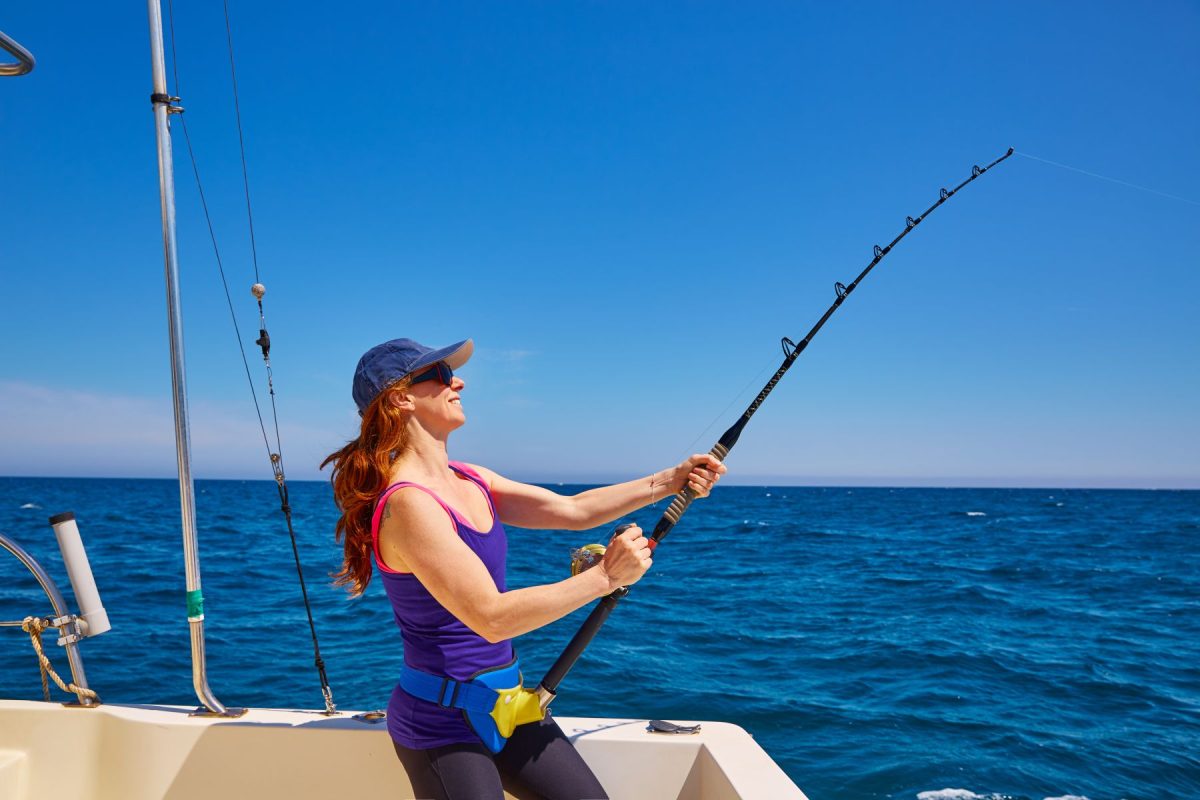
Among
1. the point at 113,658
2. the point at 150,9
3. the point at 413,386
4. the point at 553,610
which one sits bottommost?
the point at 113,658

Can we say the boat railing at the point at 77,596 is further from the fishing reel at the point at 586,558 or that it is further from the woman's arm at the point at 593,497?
the fishing reel at the point at 586,558

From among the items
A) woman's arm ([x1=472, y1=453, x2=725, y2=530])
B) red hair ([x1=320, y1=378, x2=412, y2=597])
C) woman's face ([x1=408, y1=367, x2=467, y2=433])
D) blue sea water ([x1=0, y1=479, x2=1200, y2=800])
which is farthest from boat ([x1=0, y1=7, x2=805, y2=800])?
blue sea water ([x1=0, y1=479, x2=1200, y2=800])

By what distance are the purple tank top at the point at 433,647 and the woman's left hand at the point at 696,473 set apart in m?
0.61

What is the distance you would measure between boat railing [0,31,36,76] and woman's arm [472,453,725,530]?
1730 millimetres

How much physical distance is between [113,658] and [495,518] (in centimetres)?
799

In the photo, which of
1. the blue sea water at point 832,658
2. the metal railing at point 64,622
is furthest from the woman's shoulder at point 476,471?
the blue sea water at point 832,658

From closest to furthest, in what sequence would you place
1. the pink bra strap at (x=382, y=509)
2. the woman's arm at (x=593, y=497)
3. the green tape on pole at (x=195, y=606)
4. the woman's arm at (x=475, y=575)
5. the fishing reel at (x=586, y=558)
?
1. the woman's arm at (x=475, y=575)
2. the pink bra strap at (x=382, y=509)
3. the fishing reel at (x=586, y=558)
4. the woman's arm at (x=593, y=497)
5. the green tape on pole at (x=195, y=606)

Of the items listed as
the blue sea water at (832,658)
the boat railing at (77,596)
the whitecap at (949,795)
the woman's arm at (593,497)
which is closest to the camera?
the woman's arm at (593,497)

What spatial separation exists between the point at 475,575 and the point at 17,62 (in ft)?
6.69

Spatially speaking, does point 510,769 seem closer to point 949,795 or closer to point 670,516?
point 670,516

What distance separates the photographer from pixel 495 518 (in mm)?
2010

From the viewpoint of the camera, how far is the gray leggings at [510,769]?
1.75m

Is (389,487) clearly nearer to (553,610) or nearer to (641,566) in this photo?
(553,610)

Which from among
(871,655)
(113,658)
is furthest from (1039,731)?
(113,658)
